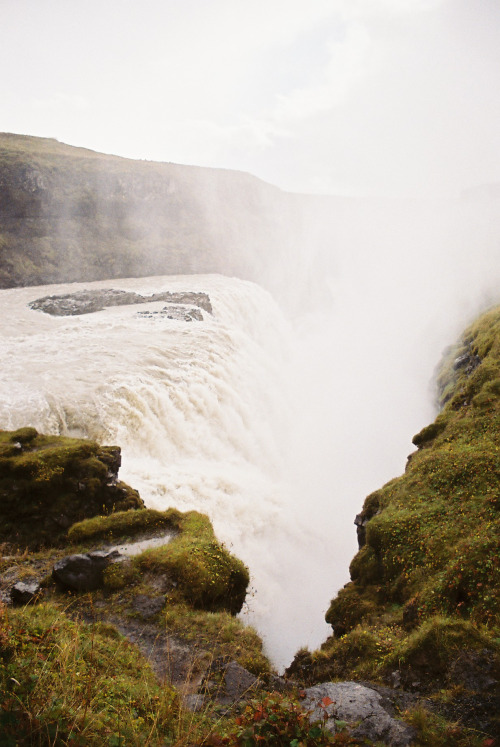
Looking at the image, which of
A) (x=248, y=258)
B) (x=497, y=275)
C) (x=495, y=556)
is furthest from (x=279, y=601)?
(x=248, y=258)

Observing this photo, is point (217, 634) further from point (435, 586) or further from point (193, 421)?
point (193, 421)

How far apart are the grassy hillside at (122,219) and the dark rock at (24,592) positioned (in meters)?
56.8

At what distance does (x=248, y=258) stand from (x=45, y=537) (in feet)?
280

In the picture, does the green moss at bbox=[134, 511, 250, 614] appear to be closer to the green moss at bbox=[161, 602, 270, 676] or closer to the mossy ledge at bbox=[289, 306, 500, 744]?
the green moss at bbox=[161, 602, 270, 676]

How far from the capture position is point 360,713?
19.9 ft

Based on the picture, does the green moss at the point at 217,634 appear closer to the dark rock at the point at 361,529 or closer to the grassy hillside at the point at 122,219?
the dark rock at the point at 361,529

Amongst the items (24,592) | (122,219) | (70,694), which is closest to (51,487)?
(24,592)

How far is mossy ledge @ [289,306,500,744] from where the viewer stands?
6664mm

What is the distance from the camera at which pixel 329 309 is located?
3263 inches

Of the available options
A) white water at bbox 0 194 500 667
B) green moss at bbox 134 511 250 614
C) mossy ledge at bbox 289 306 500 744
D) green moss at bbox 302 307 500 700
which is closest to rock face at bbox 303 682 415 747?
mossy ledge at bbox 289 306 500 744

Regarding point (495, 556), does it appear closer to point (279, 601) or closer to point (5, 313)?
point (279, 601)

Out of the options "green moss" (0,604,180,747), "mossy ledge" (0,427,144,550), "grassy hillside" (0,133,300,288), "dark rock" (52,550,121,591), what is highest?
"grassy hillside" (0,133,300,288)

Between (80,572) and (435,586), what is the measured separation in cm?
795

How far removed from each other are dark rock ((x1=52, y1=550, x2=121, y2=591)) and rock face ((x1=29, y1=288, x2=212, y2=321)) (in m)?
28.4
